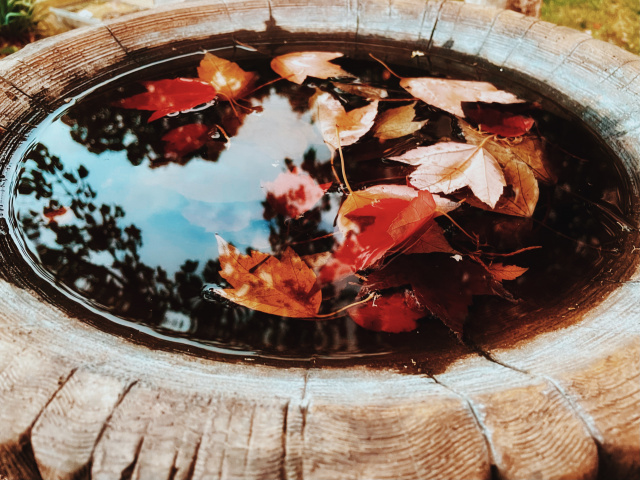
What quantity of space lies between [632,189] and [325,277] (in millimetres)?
895

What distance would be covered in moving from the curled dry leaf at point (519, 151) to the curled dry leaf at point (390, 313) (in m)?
0.52

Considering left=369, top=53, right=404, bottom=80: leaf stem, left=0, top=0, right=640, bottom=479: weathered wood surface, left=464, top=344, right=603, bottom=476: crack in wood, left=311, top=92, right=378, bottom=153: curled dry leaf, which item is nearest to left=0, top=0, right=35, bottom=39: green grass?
left=369, top=53, right=404, bottom=80: leaf stem

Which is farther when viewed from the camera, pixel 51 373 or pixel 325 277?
pixel 325 277

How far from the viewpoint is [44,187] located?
1119mm

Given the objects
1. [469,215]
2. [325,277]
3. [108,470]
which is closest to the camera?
[108,470]

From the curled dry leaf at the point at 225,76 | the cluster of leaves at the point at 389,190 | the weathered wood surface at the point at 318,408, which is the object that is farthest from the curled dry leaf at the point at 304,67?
the weathered wood surface at the point at 318,408

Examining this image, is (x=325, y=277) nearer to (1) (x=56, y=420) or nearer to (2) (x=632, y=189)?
(1) (x=56, y=420)

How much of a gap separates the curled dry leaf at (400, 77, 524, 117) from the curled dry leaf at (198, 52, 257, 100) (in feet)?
1.81

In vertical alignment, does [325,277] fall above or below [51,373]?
above

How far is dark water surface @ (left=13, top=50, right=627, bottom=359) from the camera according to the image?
2.88 feet

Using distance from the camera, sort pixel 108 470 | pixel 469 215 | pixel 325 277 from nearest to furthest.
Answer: pixel 108 470, pixel 325 277, pixel 469 215

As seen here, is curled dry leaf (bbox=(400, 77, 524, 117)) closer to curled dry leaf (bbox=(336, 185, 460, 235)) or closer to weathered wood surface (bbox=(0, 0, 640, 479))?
curled dry leaf (bbox=(336, 185, 460, 235))

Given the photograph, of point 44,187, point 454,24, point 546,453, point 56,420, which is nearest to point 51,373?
point 56,420

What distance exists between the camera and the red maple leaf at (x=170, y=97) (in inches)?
53.5
